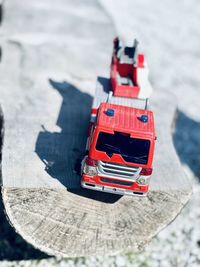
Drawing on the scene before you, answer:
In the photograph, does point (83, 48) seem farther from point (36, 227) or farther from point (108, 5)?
point (36, 227)

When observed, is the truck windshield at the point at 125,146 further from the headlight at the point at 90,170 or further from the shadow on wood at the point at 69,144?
the shadow on wood at the point at 69,144

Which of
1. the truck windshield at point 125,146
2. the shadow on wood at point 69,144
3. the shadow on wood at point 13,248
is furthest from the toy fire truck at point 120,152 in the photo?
the shadow on wood at point 13,248

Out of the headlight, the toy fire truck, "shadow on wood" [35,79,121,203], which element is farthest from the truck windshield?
"shadow on wood" [35,79,121,203]

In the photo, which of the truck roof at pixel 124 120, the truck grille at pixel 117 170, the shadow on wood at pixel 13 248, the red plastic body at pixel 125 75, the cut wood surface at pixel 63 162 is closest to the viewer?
the cut wood surface at pixel 63 162

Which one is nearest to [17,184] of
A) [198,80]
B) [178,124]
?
[178,124]

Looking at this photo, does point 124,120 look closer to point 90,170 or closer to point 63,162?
point 90,170
